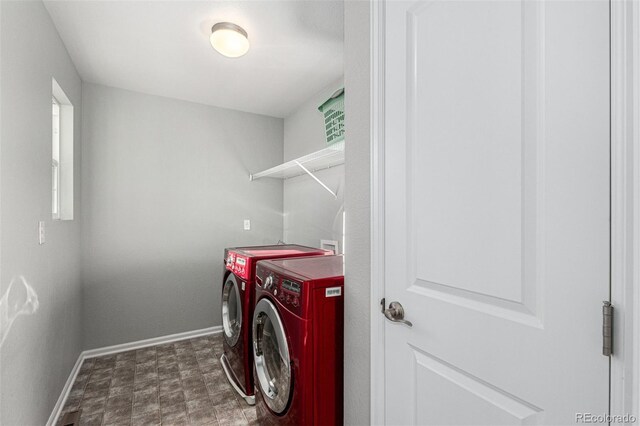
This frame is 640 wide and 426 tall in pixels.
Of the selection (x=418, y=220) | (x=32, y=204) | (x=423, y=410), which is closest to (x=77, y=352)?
(x=32, y=204)

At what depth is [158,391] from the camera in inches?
84.0

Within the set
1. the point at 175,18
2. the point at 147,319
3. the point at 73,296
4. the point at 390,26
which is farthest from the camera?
the point at 147,319

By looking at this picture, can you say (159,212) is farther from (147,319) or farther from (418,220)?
(418,220)

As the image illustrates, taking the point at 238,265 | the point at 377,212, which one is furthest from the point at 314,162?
the point at 377,212

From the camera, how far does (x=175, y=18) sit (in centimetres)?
181

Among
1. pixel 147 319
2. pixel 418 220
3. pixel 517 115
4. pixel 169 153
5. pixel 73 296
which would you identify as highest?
pixel 169 153

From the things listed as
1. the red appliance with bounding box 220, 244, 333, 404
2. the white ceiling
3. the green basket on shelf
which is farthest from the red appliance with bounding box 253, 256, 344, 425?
the white ceiling

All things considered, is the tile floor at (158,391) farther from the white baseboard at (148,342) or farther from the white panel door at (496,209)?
the white panel door at (496,209)

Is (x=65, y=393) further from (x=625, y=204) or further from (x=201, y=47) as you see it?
(x=625, y=204)

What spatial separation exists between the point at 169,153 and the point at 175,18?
4.78ft

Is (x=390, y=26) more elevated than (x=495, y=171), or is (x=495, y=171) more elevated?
(x=390, y=26)

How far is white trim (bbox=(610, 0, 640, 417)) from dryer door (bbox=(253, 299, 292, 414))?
108 centimetres

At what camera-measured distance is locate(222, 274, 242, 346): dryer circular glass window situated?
2.02m

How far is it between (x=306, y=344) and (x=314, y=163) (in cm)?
166
